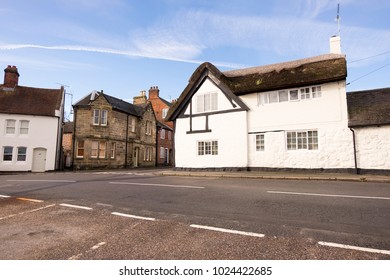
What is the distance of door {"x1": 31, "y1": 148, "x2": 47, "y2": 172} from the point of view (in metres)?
25.1

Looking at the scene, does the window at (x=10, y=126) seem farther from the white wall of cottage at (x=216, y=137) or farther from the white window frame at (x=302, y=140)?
the white window frame at (x=302, y=140)

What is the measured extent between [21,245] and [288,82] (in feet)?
53.4

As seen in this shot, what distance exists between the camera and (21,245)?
387 centimetres

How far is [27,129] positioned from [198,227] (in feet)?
90.1

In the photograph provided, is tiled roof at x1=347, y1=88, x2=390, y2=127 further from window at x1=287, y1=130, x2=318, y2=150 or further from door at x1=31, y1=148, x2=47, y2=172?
door at x1=31, y1=148, x2=47, y2=172

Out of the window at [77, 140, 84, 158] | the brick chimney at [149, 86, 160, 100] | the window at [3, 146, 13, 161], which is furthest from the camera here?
the brick chimney at [149, 86, 160, 100]

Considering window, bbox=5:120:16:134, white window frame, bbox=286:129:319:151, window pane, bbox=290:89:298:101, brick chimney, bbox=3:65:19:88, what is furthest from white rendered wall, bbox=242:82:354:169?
brick chimney, bbox=3:65:19:88

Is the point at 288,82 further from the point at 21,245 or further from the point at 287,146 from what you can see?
the point at 21,245

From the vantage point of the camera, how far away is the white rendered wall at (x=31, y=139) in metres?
24.3

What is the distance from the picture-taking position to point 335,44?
17672 mm

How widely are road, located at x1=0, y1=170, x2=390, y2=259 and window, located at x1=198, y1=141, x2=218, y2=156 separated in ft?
35.7

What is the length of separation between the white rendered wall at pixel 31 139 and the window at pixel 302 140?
24065 millimetres

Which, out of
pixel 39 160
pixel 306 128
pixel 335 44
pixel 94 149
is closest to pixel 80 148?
pixel 94 149
